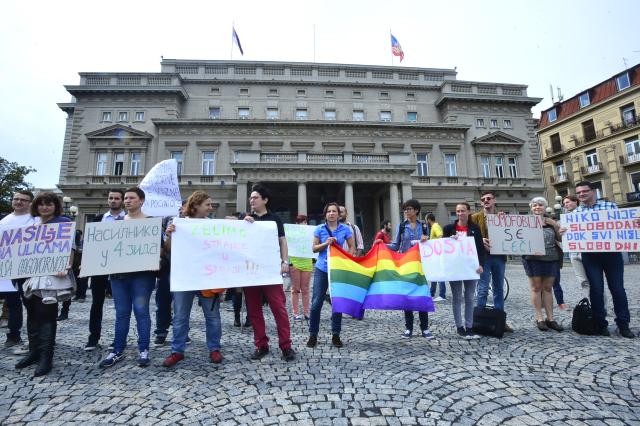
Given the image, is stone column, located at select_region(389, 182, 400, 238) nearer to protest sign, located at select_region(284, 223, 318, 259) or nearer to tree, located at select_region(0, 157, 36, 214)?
protest sign, located at select_region(284, 223, 318, 259)

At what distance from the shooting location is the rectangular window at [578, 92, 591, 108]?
3400 centimetres

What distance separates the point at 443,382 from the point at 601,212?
3.84m

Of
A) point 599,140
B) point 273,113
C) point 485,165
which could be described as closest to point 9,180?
point 273,113

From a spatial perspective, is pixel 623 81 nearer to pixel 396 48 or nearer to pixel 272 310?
pixel 396 48

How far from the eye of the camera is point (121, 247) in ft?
12.0

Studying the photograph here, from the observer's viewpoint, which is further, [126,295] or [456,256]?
[456,256]

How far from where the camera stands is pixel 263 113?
87.7ft

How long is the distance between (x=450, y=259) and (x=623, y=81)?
40.9m

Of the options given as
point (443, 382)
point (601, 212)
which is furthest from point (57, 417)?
point (601, 212)

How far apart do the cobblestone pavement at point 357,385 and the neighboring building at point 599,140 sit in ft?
116

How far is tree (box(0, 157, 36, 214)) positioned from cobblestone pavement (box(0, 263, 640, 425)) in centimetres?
3033

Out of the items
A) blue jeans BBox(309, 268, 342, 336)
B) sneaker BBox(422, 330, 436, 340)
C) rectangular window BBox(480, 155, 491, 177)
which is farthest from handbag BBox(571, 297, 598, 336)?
rectangular window BBox(480, 155, 491, 177)

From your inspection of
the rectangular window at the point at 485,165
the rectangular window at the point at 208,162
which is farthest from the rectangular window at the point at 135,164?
the rectangular window at the point at 485,165

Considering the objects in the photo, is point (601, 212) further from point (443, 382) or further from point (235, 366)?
point (235, 366)
